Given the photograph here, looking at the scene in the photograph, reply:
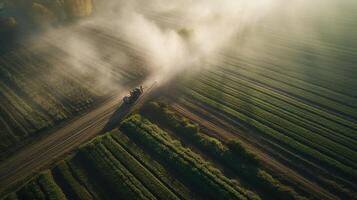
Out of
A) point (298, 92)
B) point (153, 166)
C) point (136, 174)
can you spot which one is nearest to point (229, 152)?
Result: point (153, 166)

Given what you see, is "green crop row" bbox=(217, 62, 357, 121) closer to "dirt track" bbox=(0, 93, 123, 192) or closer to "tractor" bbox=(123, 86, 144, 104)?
"tractor" bbox=(123, 86, 144, 104)

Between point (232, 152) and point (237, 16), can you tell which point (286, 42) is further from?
point (232, 152)

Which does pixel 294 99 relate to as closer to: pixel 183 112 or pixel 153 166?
pixel 183 112

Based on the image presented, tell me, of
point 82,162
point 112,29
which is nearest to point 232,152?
point 82,162

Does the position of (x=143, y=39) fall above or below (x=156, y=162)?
above

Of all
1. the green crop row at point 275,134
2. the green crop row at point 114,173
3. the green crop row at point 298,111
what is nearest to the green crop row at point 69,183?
the green crop row at point 114,173
